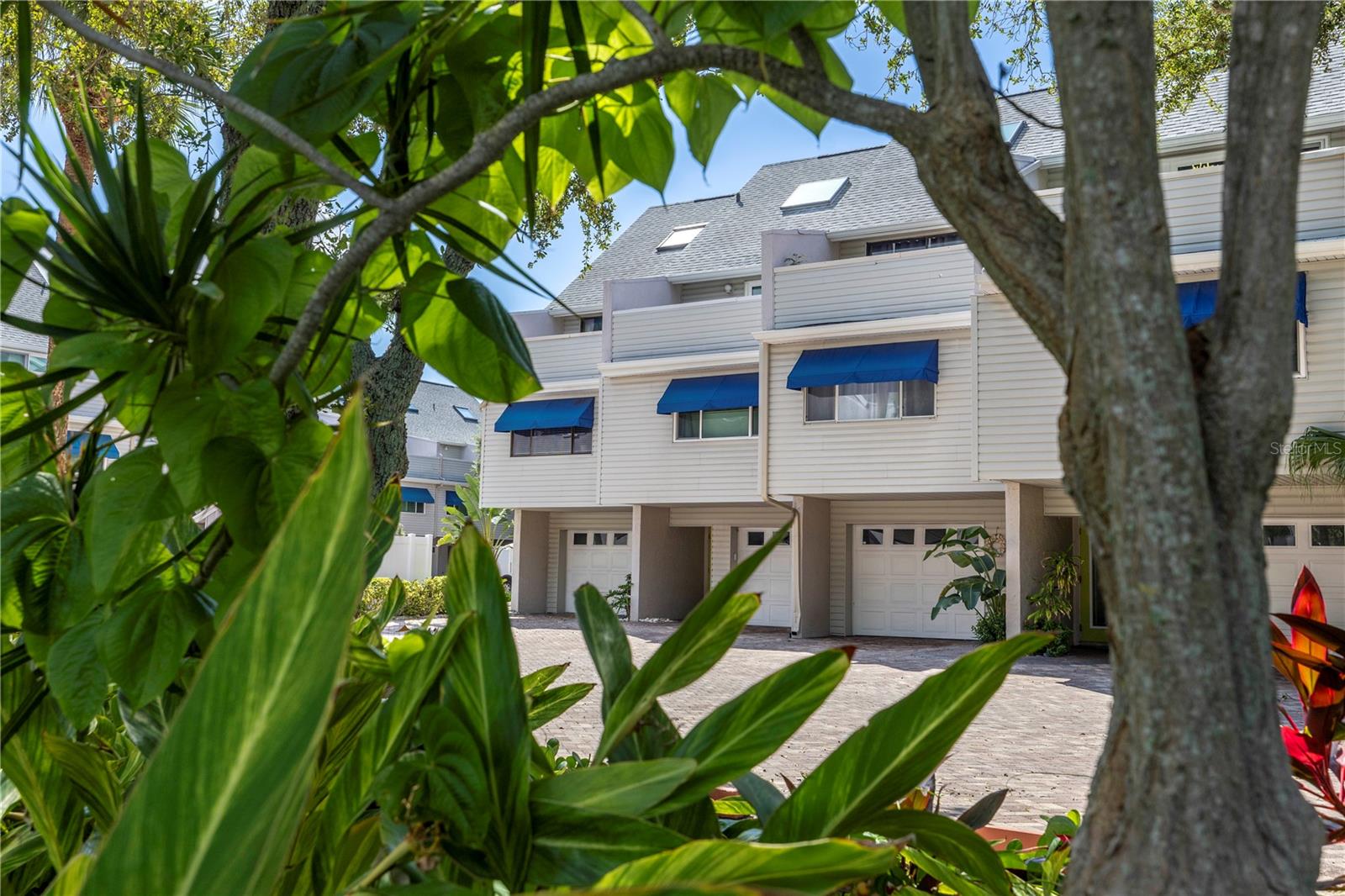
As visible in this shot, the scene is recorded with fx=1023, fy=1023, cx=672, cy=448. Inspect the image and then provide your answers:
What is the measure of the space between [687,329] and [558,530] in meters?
6.18

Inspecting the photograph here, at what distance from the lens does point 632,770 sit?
874 millimetres

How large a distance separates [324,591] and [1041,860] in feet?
5.74

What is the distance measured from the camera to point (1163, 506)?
714mm

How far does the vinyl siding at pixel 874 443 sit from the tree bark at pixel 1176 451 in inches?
625

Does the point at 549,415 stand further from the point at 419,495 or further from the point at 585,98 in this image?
the point at 585,98

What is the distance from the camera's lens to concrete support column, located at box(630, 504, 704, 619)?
66.6 feet

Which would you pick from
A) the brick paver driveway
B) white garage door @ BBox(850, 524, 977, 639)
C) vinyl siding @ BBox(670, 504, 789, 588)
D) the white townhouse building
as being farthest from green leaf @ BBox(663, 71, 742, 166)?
vinyl siding @ BBox(670, 504, 789, 588)

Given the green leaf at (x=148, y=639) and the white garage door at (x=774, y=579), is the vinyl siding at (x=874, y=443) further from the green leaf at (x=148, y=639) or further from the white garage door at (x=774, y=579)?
the green leaf at (x=148, y=639)

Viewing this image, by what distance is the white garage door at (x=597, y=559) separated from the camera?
73.6 ft

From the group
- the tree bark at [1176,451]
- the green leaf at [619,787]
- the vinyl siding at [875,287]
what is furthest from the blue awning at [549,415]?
the tree bark at [1176,451]

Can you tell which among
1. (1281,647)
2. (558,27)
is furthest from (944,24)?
(1281,647)

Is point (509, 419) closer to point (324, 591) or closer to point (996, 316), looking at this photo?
point (996, 316)

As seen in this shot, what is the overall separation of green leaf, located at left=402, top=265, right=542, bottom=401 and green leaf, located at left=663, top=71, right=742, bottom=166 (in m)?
0.35

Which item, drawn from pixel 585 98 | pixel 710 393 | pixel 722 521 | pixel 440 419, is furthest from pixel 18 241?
pixel 440 419
